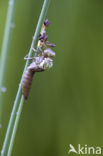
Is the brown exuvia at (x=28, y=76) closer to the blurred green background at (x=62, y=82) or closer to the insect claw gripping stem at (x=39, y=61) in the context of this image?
the insect claw gripping stem at (x=39, y=61)

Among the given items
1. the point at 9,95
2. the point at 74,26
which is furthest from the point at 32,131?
the point at 74,26

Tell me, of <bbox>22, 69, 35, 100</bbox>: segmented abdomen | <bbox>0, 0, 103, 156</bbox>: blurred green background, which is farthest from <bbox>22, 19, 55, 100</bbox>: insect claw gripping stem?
<bbox>0, 0, 103, 156</bbox>: blurred green background

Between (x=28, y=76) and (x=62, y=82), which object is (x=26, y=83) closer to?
(x=28, y=76)

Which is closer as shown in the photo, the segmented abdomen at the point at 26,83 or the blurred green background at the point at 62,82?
the segmented abdomen at the point at 26,83

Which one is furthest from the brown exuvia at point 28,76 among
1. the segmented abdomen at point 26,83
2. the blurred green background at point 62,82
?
the blurred green background at point 62,82

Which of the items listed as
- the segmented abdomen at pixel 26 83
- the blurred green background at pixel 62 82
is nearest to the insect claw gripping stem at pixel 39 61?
the segmented abdomen at pixel 26 83

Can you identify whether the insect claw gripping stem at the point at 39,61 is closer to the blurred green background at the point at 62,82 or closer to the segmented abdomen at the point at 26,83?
the segmented abdomen at the point at 26,83

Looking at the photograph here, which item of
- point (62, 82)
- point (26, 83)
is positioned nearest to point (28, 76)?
point (26, 83)

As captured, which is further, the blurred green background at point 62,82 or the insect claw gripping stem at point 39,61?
the blurred green background at point 62,82

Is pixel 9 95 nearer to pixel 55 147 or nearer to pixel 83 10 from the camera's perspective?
pixel 55 147
